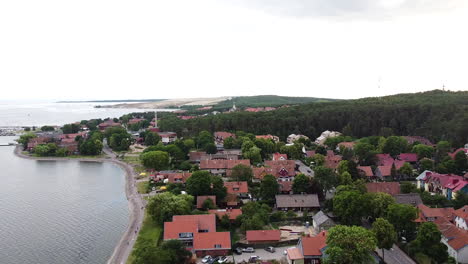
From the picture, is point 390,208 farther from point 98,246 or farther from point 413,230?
point 98,246

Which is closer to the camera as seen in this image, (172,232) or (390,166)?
(172,232)

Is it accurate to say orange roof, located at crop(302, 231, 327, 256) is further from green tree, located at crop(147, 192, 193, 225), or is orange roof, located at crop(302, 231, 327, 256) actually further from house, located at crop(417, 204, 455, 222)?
green tree, located at crop(147, 192, 193, 225)

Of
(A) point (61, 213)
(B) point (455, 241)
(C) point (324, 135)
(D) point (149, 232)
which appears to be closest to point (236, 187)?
(D) point (149, 232)

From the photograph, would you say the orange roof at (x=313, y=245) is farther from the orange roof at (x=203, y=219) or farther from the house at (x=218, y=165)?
the house at (x=218, y=165)

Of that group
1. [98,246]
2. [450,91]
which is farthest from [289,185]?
[450,91]

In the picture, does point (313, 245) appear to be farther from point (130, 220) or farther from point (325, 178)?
point (130, 220)

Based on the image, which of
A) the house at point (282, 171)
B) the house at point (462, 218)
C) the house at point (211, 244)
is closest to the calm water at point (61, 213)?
the house at point (211, 244)
